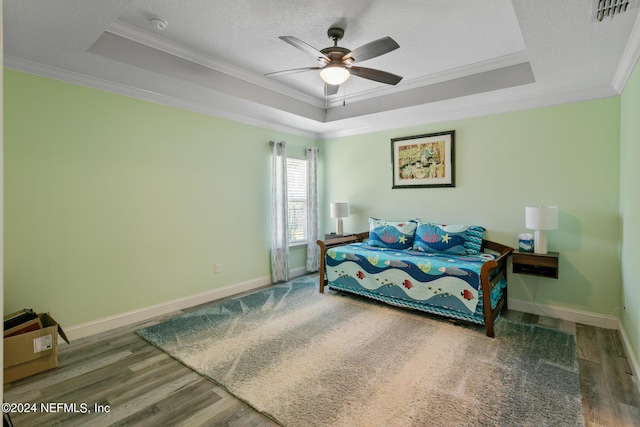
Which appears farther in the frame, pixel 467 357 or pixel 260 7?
pixel 467 357

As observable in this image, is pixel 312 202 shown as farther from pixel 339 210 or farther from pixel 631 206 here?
pixel 631 206

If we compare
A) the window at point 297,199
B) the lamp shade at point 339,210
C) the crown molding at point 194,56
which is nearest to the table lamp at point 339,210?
the lamp shade at point 339,210

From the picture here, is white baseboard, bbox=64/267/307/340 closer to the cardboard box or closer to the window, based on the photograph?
the cardboard box

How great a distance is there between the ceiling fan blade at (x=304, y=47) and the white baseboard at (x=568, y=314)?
3.35 metres

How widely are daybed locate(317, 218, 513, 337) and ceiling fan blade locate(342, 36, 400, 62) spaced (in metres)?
2.08

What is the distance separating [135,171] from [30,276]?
4.22ft

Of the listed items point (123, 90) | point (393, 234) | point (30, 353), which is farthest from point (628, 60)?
point (30, 353)

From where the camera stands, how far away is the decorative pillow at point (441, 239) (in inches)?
152

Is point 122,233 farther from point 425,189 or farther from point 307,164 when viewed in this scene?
point 425,189

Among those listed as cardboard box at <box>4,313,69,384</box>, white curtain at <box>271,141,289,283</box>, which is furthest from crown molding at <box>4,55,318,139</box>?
cardboard box at <box>4,313,69,384</box>

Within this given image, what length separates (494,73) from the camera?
3398mm

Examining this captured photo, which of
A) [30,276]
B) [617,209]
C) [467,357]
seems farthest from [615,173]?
[30,276]

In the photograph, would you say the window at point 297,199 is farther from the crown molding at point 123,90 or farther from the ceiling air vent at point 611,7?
the ceiling air vent at point 611,7

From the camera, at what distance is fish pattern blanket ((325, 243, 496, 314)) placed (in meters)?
3.24
